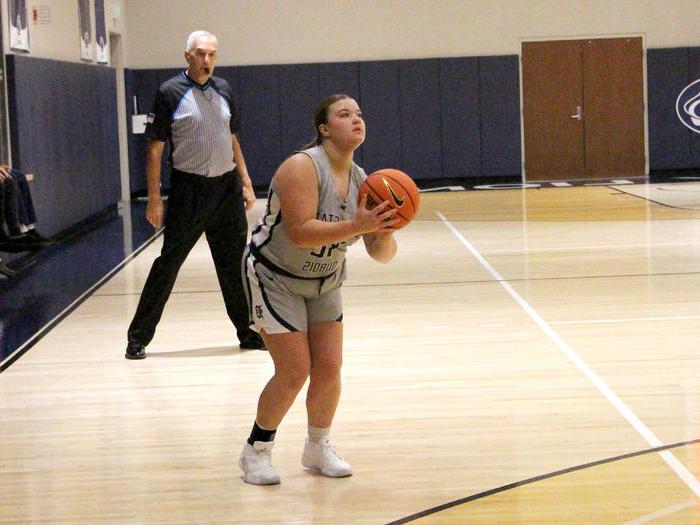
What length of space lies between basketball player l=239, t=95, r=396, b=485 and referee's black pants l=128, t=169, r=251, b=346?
6.84 feet

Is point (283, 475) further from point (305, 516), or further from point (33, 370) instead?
point (33, 370)

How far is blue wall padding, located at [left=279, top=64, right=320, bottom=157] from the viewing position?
59.9 feet

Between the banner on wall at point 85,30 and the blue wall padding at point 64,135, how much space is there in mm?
243

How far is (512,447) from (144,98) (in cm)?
1486

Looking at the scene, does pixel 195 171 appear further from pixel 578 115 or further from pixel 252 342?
pixel 578 115

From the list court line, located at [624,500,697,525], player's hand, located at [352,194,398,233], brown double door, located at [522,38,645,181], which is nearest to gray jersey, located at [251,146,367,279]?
player's hand, located at [352,194,398,233]

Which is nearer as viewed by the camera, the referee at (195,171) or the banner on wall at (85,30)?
the referee at (195,171)

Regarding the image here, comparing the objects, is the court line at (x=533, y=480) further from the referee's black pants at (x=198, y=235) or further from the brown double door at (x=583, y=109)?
the brown double door at (x=583, y=109)

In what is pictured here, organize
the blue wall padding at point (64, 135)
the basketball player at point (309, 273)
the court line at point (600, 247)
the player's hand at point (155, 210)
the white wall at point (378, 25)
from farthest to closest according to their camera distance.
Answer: the white wall at point (378, 25), the blue wall padding at point (64, 135), the court line at point (600, 247), the player's hand at point (155, 210), the basketball player at point (309, 273)

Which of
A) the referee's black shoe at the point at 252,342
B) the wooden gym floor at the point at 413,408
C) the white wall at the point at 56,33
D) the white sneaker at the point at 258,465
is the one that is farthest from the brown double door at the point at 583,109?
the white sneaker at the point at 258,465

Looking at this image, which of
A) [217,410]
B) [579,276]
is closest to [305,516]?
[217,410]

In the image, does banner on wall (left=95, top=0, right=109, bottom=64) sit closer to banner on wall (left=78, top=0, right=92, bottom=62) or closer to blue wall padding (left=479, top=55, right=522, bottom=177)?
banner on wall (left=78, top=0, right=92, bottom=62)

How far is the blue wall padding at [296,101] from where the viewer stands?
18.3 meters

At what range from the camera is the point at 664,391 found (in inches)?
205
